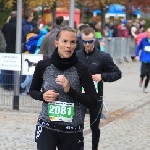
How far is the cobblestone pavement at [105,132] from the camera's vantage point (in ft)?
35.3

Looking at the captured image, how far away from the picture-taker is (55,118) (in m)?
6.43

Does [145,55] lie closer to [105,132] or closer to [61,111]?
[105,132]

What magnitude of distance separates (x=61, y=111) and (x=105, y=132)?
20.0 feet

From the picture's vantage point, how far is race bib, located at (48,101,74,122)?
635 centimetres

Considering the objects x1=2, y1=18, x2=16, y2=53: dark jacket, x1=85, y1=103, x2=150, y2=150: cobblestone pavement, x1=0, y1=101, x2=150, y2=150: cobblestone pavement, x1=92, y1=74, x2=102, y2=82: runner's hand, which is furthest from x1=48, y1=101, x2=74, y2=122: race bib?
x1=2, y1=18, x2=16, y2=53: dark jacket

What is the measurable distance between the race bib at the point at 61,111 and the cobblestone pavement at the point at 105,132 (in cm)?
389

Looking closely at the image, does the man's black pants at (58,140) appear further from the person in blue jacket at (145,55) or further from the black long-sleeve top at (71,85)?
the person in blue jacket at (145,55)

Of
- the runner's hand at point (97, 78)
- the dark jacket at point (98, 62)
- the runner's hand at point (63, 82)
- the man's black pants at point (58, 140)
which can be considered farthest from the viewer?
the dark jacket at point (98, 62)

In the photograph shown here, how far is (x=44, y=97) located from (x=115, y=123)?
745cm

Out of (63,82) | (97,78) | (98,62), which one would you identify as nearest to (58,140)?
(63,82)

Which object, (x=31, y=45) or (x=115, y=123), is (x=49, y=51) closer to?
(x=31, y=45)

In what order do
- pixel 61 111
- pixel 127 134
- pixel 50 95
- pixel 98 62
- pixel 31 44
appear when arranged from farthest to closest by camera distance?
pixel 31 44, pixel 127 134, pixel 98 62, pixel 61 111, pixel 50 95

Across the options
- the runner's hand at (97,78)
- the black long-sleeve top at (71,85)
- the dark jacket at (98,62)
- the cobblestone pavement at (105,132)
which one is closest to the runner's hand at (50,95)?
the black long-sleeve top at (71,85)

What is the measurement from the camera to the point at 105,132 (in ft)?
40.6
